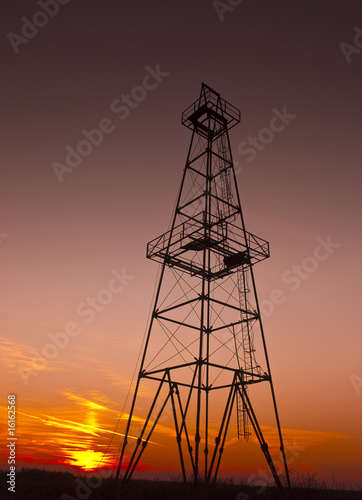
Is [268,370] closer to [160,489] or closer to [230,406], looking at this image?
[230,406]

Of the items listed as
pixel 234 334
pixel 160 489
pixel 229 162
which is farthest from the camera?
pixel 229 162

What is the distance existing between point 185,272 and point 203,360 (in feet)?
16.0

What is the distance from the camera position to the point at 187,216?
1888 centimetres

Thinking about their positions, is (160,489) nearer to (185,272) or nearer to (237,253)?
(185,272)

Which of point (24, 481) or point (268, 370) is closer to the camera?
point (268, 370)

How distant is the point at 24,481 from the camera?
21.3m

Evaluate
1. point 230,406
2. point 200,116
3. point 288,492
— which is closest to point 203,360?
point 230,406

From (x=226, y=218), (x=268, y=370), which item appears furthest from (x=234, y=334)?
(x=226, y=218)

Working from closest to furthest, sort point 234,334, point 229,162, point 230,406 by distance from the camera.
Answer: point 230,406 < point 234,334 < point 229,162

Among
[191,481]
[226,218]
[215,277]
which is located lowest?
[191,481]

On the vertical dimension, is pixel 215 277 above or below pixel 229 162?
below

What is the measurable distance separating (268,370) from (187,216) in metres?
7.74

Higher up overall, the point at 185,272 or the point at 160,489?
the point at 185,272

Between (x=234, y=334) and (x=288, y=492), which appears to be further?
(x=234, y=334)
